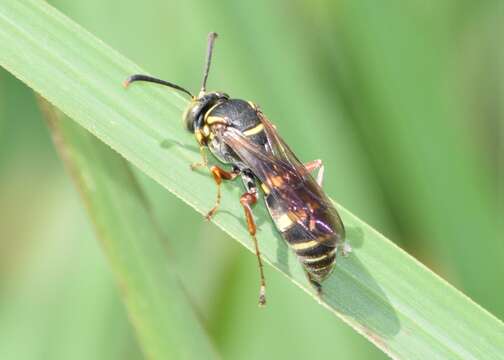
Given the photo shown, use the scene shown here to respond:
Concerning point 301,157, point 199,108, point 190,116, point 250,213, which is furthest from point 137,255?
point 301,157

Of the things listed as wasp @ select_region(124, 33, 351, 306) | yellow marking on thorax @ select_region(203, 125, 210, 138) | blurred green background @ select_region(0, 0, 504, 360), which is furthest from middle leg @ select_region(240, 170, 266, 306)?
blurred green background @ select_region(0, 0, 504, 360)

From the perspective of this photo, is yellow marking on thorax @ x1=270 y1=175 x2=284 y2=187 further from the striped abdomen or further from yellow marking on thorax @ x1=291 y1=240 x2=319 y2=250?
yellow marking on thorax @ x1=291 y1=240 x2=319 y2=250

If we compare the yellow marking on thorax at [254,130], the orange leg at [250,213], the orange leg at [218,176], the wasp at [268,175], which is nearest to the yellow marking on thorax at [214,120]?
the wasp at [268,175]

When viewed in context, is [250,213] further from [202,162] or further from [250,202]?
[202,162]

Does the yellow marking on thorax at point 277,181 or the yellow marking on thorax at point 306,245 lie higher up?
the yellow marking on thorax at point 277,181

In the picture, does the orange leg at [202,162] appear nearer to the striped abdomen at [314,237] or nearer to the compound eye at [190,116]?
the compound eye at [190,116]

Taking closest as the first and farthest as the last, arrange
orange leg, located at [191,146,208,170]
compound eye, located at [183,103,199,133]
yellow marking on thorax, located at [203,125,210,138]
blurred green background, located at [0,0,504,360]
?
orange leg, located at [191,146,208,170], compound eye, located at [183,103,199,133], yellow marking on thorax, located at [203,125,210,138], blurred green background, located at [0,0,504,360]
